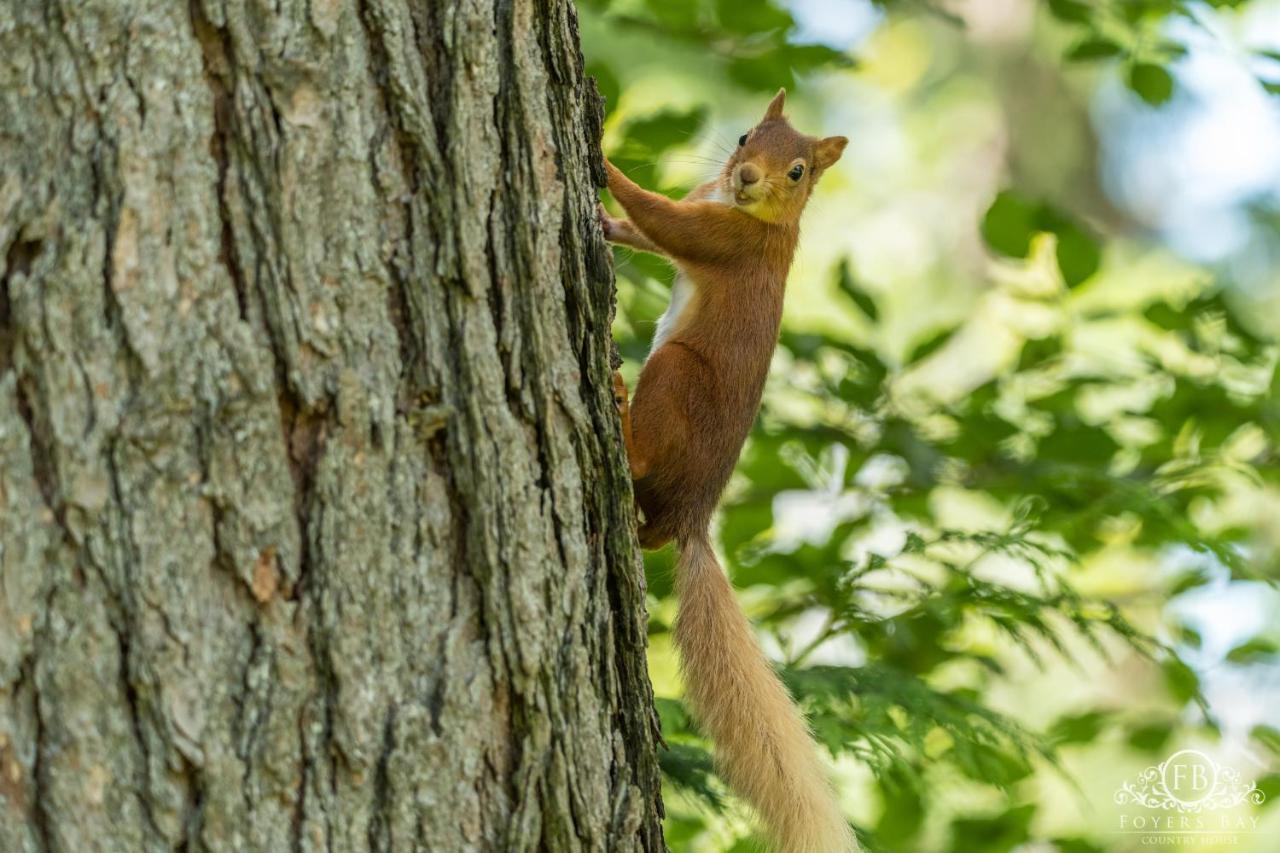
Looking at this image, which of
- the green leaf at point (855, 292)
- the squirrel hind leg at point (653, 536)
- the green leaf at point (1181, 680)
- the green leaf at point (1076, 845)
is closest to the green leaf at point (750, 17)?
the green leaf at point (855, 292)

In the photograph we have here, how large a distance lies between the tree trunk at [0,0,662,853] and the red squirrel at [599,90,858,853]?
1.75ft

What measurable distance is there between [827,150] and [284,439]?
7.56ft

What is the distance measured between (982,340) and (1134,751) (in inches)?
254

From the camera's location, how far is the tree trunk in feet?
4.51

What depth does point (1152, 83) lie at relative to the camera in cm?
329

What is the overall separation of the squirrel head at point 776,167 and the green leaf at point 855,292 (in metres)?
0.18

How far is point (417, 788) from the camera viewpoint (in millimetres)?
1501

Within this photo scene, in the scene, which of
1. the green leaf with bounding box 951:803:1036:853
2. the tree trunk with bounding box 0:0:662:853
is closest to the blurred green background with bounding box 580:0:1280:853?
the green leaf with bounding box 951:803:1036:853

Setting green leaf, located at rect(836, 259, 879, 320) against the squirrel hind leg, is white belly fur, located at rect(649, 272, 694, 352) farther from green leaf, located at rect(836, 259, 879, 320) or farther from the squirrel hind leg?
green leaf, located at rect(836, 259, 879, 320)

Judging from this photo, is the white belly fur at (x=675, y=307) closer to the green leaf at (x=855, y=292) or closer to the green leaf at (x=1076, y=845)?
the green leaf at (x=855, y=292)

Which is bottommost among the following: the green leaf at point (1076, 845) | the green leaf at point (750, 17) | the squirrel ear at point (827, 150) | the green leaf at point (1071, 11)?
the green leaf at point (1076, 845)

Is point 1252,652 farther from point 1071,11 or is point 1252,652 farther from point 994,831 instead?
point 1071,11

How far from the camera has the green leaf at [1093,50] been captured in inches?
132

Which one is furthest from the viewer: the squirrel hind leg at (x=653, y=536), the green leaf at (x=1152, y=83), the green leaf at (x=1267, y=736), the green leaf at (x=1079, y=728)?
the green leaf at (x=1079, y=728)
